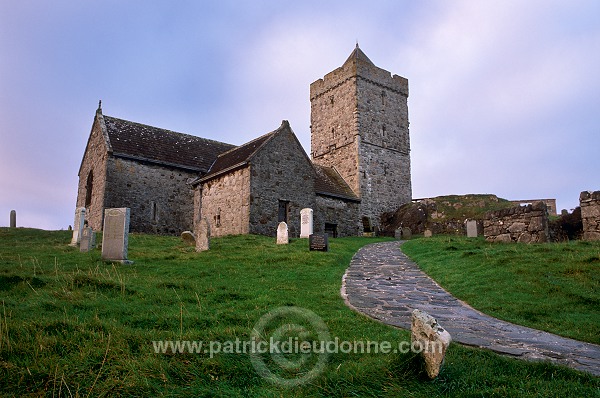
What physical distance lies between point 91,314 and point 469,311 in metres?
6.31

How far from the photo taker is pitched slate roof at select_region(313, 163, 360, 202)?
91.3 ft

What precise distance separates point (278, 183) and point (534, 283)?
1602 centimetres

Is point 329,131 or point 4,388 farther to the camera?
point 329,131

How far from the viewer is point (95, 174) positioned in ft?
86.2

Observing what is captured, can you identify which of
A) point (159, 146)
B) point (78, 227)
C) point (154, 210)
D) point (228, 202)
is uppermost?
point (159, 146)

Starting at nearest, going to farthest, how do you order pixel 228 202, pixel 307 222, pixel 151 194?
pixel 307 222 < pixel 228 202 < pixel 151 194

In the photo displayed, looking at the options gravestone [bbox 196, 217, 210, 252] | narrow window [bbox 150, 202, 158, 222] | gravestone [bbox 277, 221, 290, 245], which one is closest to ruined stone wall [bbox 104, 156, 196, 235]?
narrow window [bbox 150, 202, 158, 222]

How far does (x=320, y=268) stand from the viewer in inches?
464

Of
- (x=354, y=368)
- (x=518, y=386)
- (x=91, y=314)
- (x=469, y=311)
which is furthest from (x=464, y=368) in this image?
(x=91, y=314)

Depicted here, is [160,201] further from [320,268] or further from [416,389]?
[416,389]

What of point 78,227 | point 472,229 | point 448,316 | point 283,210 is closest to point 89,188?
point 78,227

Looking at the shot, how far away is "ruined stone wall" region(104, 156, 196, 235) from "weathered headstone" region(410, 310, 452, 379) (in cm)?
2289

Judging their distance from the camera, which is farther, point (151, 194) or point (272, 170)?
point (151, 194)

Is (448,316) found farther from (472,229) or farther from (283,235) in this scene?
(472,229)
